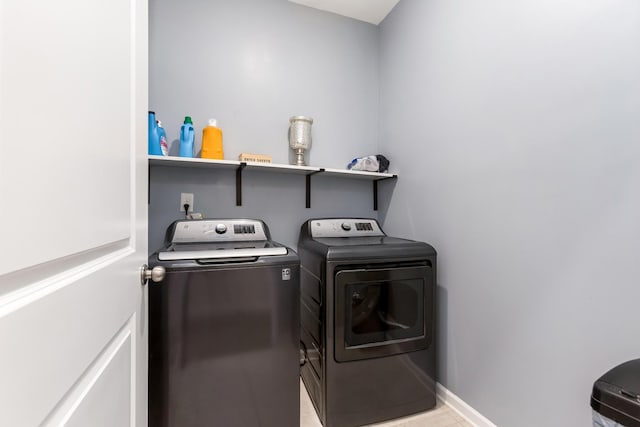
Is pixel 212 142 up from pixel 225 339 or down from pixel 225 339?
up

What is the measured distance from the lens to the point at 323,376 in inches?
58.1

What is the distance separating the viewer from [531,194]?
126cm

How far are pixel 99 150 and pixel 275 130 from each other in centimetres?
168

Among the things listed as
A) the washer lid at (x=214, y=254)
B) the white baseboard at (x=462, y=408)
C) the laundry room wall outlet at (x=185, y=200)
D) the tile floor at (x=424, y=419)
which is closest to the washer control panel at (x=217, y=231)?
the laundry room wall outlet at (x=185, y=200)

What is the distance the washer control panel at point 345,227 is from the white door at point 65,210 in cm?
135

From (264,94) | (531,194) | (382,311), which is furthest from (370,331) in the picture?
(264,94)

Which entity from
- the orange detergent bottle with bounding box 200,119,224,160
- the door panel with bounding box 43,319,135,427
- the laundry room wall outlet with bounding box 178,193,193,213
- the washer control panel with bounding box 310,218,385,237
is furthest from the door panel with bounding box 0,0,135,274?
the washer control panel with bounding box 310,218,385,237

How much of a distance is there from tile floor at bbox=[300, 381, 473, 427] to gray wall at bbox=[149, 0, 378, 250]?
3.69 feet

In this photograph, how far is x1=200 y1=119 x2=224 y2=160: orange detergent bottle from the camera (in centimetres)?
182

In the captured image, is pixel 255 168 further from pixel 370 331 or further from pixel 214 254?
pixel 370 331

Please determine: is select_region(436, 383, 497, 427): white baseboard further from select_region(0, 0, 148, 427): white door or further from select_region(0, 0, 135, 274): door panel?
select_region(0, 0, 135, 274): door panel

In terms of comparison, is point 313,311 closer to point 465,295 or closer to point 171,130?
point 465,295

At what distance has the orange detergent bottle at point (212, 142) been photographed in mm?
1821

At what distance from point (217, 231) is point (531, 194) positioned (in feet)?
5.52
